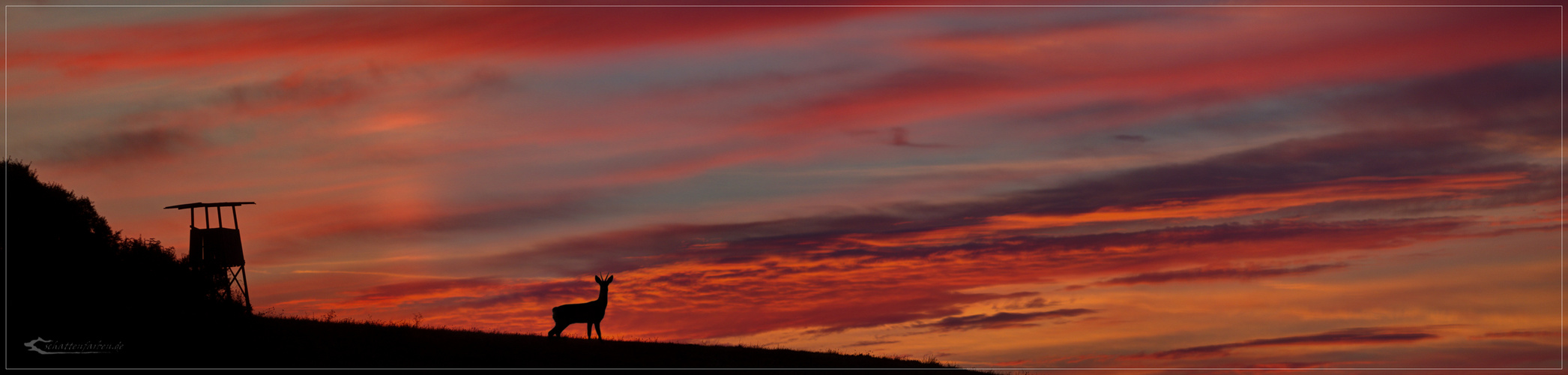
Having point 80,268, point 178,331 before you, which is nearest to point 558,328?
point 178,331

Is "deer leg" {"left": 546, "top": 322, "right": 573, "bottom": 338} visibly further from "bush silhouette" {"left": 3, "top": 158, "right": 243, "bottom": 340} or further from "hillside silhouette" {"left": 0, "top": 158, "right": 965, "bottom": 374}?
"bush silhouette" {"left": 3, "top": 158, "right": 243, "bottom": 340}

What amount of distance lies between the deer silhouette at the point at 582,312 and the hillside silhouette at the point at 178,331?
610 mm

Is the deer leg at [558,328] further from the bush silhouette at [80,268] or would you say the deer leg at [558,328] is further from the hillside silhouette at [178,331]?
the bush silhouette at [80,268]

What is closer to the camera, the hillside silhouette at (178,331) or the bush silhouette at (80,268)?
the hillside silhouette at (178,331)

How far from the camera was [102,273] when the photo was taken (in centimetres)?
4803

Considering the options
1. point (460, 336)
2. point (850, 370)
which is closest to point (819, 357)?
point (850, 370)

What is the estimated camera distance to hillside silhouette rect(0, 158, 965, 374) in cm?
3155

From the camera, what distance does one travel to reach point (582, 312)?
35969 mm

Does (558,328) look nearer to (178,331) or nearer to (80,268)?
(178,331)

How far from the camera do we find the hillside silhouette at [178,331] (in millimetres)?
31547

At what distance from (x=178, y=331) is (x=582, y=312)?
13767 millimetres

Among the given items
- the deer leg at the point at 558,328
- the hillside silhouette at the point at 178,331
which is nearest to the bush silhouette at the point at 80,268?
the hillside silhouette at the point at 178,331

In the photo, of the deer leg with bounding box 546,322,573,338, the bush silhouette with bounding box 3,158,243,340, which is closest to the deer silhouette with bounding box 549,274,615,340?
the deer leg with bounding box 546,322,573,338

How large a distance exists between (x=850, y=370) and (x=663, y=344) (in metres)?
6.90
